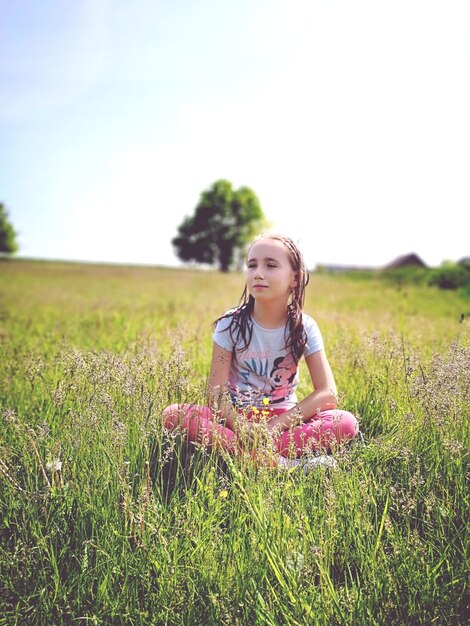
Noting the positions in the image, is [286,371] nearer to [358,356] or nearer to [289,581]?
[358,356]

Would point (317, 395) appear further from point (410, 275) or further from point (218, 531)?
point (410, 275)

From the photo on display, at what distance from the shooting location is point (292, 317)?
11.8 ft

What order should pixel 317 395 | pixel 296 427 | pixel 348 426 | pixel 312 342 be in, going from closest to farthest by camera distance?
pixel 296 427 → pixel 348 426 → pixel 317 395 → pixel 312 342

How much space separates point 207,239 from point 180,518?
208 feet

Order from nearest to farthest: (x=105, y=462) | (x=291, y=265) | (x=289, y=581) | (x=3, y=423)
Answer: (x=289, y=581), (x=105, y=462), (x=3, y=423), (x=291, y=265)

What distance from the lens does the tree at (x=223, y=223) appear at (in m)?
64.4

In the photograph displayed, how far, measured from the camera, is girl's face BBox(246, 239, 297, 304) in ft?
11.2

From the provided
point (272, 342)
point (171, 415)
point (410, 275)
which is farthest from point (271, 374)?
point (410, 275)

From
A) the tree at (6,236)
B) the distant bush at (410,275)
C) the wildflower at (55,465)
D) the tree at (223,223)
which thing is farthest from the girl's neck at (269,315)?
the tree at (6,236)

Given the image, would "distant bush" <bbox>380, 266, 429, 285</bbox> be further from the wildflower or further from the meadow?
the wildflower

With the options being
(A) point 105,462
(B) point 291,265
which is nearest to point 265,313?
(B) point 291,265

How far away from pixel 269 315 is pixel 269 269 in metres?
0.36

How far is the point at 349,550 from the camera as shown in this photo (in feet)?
7.39

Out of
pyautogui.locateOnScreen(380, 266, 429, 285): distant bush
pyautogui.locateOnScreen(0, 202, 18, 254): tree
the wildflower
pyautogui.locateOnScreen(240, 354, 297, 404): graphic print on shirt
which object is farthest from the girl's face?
pyautogui.locateOnScreen(0, 202, 18, 254): tree
